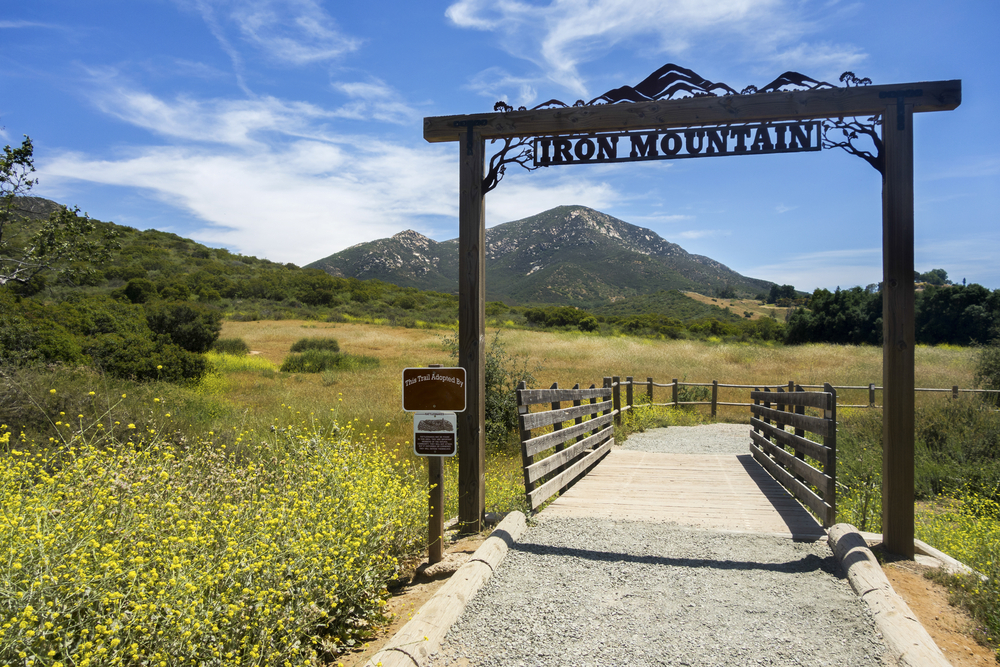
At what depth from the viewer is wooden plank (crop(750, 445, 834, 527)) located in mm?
5062

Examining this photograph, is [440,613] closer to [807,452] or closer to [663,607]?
[663,607]

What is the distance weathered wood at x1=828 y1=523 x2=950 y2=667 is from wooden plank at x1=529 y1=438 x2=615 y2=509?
240 centimetres

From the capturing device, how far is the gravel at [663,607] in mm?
2928

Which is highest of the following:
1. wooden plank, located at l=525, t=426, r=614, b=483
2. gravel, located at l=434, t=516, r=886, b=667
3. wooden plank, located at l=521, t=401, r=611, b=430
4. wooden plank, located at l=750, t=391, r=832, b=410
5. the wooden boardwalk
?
wooden plank, located at l=750, t=391, r=832, b=410

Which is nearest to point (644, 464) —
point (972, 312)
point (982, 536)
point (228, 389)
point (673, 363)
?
point (982, 536)

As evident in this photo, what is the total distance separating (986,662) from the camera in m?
2.96

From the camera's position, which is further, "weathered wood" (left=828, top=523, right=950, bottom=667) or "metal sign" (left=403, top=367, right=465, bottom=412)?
"metal sign" (left=403, top=367, right=465, bottom=412)

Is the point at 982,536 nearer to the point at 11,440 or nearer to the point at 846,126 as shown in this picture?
the point at 846,126

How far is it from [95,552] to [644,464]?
7108 millimetres

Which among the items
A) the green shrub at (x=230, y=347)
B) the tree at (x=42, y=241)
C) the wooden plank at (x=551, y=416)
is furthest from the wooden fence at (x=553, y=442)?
the green shrub at (x=230, y=347)

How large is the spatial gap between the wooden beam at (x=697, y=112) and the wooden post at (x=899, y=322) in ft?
0.56

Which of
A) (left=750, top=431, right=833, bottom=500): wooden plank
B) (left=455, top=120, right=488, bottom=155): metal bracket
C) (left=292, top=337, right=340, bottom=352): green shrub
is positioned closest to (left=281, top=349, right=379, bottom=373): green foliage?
(left=292, top=337, right=340, bottom=352): green shrub

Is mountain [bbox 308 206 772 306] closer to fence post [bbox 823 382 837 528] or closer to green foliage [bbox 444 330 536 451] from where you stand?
green foliage [bbox 444 330 536 451]

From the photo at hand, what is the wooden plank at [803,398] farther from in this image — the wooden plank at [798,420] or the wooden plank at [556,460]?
the wooden plank at [556,460]
